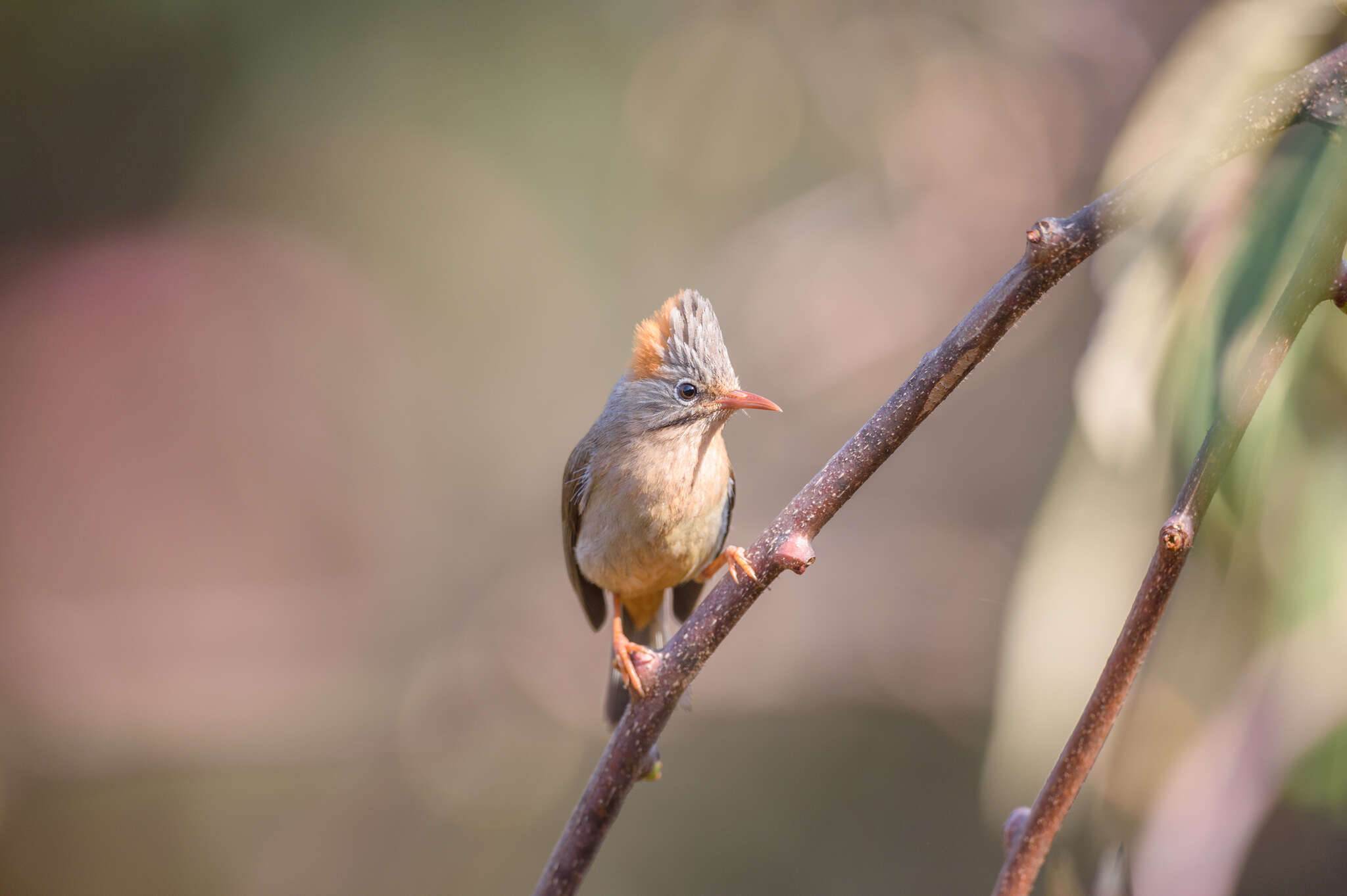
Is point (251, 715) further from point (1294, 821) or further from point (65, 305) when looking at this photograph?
point (1294, 821)

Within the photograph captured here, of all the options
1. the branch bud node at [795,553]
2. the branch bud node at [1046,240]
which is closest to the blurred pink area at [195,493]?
the branch bud node at [795,553]

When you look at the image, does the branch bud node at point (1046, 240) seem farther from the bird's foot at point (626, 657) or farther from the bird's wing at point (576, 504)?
the bird's wing at point (576, 504)

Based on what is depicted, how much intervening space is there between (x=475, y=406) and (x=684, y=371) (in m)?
1.67

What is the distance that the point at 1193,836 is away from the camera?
1.13 meters

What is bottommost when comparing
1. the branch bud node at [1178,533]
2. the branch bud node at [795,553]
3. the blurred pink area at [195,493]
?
the blurred pink area at [195,493]

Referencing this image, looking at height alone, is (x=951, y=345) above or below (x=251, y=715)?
above

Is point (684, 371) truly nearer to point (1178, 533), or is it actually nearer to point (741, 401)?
point (741, 401)

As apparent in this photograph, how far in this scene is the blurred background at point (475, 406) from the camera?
2.36 meters

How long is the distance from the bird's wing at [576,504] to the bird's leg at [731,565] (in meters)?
0.19

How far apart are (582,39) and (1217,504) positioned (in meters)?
2.16

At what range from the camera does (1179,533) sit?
0.53 metres

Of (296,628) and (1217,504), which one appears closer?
(1217,504)

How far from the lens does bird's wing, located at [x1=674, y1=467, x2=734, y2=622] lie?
1363 mm

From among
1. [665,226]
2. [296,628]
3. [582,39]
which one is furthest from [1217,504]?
[296,628]
